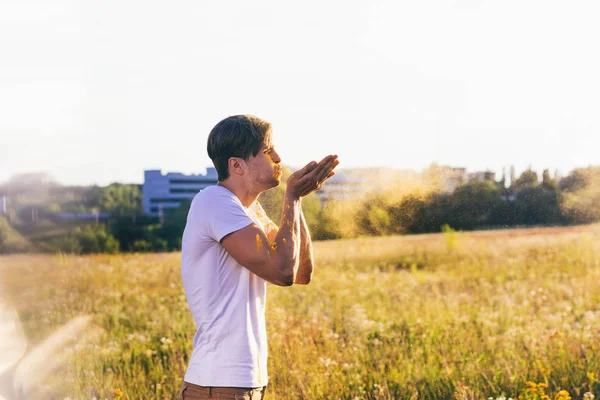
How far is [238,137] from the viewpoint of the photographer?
88.2 inches

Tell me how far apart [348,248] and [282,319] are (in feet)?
24.9

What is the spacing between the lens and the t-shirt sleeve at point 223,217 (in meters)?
2.11

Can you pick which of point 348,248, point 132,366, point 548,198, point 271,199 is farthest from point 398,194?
point 348,248

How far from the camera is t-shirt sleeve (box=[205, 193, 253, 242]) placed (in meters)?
2.11

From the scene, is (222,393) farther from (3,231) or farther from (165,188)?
(165,188)

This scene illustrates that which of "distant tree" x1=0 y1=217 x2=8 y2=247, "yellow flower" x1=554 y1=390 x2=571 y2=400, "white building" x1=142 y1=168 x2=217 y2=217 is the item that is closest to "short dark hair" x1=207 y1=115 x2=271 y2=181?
"yellow flower" x1=554 y1=390 x2=571 y2=400

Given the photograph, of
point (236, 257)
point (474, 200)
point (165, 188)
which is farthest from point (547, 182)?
point (165, 188)

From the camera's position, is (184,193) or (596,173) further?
(184,193)

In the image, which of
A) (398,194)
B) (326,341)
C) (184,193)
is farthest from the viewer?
(184,193)

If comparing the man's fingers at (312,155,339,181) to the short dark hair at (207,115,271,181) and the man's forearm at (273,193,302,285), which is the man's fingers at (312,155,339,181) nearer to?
the man's forearm at (273,193,302,285)

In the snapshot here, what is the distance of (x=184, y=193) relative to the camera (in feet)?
267

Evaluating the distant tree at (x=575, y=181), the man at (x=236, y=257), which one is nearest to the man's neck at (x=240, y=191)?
the man at (x=236, y=257)

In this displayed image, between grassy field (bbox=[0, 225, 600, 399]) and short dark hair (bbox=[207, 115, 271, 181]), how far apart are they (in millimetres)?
1913

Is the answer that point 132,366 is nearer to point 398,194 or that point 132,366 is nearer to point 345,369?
point 345,369
